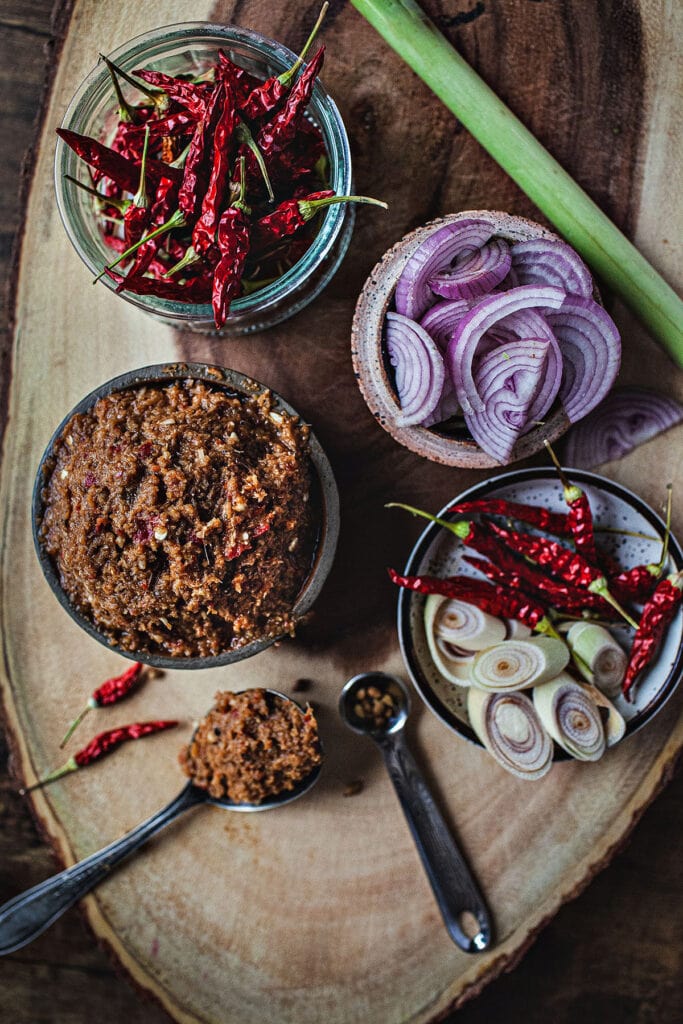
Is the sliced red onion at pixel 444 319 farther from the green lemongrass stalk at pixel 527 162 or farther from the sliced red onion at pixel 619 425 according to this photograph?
the sliced red onion at pixel 619 425

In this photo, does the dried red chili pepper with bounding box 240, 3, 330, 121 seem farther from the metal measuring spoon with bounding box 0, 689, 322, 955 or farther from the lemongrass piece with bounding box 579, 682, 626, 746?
the lemongrass piece with bounding box 579, 682, 626, 746

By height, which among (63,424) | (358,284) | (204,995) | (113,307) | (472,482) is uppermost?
(113,307)

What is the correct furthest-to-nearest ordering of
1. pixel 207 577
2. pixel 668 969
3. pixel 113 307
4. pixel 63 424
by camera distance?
pixel 668 969 < pixel 113 307 < pixel 63 424 < pixel 207 577

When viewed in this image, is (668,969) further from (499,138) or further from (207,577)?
(499,138)

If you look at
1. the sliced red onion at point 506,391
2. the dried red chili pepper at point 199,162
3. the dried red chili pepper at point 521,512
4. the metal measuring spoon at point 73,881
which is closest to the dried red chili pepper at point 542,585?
the dried red chili pepper at point 521,512

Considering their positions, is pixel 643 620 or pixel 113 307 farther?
pixel 113 307

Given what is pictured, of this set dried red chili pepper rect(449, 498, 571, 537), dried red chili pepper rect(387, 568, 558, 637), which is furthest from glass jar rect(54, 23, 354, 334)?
dried red chili pepper rect(387, 568, 558, 637)

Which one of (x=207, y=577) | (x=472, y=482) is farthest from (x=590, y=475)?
(x=207, y=577)
